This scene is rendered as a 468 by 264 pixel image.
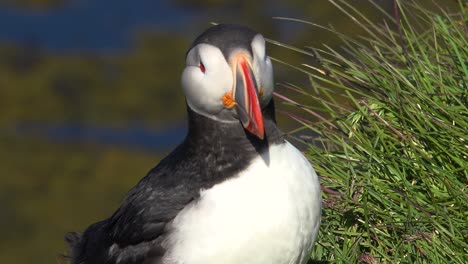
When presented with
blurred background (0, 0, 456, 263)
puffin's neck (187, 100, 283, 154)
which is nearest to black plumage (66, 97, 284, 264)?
puffin's neck (187, 100, 283, 154)

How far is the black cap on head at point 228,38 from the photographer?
14.0 ft

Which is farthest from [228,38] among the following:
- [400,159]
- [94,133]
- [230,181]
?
[94,133]

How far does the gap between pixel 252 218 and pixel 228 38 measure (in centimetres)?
67

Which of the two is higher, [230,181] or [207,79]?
[207,79]

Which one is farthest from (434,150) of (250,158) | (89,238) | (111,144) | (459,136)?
(111,144)

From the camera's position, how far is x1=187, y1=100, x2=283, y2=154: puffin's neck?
14.7 feet

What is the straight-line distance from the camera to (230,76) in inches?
167

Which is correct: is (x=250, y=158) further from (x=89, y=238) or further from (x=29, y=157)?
(x=29, y=157)

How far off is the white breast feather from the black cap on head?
0.45m

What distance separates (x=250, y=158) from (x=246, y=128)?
17cm

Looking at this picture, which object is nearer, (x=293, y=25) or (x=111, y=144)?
(x=111, y=144)

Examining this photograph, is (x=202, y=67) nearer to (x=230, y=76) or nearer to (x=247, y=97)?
(x=230, y=76)

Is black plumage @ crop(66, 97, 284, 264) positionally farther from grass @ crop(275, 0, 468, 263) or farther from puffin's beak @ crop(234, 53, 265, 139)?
grass @ crop(275, 0, 468, 263)

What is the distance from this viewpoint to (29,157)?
551 inches
